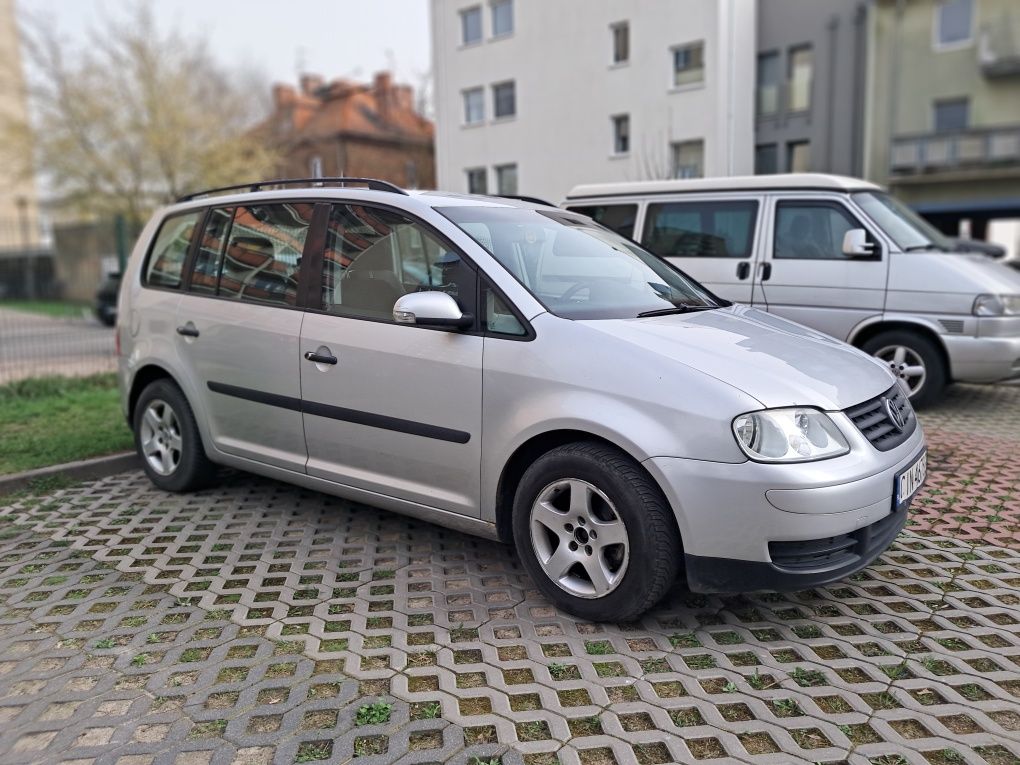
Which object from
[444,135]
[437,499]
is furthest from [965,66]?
[437,499]

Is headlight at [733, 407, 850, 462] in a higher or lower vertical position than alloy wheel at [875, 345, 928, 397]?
higher

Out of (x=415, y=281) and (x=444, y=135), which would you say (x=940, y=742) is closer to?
(x=415, y=281)

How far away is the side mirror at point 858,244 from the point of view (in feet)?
22.6

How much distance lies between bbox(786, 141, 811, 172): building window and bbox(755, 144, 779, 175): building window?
0.35 metres

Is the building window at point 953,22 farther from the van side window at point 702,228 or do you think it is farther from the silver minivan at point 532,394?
the silver minivan at point 532,394

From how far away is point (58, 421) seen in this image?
22.6 ft

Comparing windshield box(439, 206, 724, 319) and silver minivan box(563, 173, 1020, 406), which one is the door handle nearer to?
windshield box(439, 206, 724, 319)

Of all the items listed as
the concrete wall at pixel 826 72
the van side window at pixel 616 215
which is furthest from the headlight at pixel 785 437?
the concrete wall at pixel 826 72

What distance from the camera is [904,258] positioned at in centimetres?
684

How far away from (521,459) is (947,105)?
25.9 meters

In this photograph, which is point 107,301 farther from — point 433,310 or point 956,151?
point 956,151

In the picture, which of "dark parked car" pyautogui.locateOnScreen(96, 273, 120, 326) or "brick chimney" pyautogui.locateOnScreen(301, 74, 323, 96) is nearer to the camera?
"dark parked car" pyautogui.locateOnScreen(96, 273, 120, 326)

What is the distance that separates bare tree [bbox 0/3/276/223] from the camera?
23.0 meters

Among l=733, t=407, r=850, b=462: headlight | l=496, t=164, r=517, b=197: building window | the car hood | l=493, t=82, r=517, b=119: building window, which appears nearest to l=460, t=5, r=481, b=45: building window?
l=493, t=82, r=517, b=119: building window
